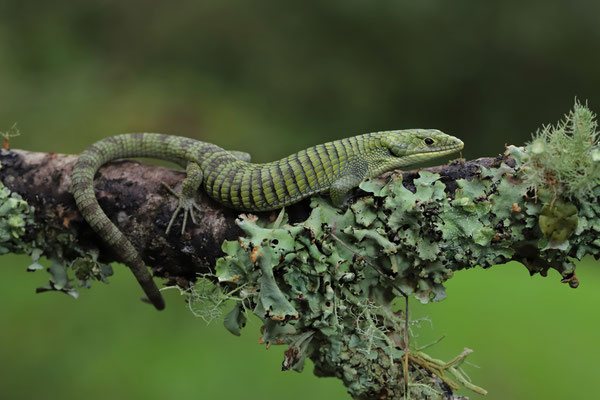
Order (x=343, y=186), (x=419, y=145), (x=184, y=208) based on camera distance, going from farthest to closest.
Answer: (x=419, y=145)
(x=184, y=208)
(x=343, y=186)

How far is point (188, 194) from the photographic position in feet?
8.06

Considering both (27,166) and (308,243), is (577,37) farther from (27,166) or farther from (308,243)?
(27,166)

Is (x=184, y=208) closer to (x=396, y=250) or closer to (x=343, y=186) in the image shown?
(x=343, y=186)

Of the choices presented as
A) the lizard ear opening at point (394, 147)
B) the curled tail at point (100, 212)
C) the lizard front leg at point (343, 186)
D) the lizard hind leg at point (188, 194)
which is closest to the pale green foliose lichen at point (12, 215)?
the curled tail at point (100, 212)

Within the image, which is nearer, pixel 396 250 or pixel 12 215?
pixel 396 250

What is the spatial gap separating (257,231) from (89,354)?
72.1 inches

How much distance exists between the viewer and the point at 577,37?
4133 mm

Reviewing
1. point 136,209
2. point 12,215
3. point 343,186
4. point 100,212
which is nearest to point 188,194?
point 136,209

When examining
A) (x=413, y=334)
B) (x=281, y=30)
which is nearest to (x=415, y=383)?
(x=413, y=334)

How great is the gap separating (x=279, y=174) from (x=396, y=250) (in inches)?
23.9

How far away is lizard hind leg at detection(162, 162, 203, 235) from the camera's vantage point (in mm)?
2385

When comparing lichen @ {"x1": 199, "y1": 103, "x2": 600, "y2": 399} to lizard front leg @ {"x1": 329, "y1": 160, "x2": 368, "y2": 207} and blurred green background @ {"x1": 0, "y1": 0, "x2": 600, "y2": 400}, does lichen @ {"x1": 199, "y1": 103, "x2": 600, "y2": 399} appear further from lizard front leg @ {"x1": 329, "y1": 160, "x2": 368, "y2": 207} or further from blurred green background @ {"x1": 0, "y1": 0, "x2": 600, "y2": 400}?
blurred green background @ {"x1": 0, "y1": 0, "x2": 600, "y2": 400}

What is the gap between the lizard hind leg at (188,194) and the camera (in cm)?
238

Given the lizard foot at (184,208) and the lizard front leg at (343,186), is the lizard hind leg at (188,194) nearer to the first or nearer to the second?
the lizard foot at (184,208)
